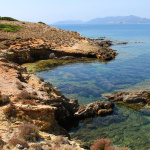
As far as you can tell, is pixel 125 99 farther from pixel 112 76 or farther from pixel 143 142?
pixel 112 76

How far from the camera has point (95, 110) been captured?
16281 mm

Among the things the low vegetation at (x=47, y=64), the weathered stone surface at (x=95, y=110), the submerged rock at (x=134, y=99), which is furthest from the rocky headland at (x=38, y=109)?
the low vegetation at (x=47, y=64)

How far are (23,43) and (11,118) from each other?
3130cm

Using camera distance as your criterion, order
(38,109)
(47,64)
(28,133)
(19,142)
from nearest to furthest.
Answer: (19,142) → (28,133) → (38,109) → (47,64)

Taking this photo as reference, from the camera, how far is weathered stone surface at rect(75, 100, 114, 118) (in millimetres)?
15664

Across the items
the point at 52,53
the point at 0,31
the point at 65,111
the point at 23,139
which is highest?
the point at 0,31

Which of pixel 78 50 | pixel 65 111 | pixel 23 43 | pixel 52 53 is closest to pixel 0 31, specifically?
pixel 23 43

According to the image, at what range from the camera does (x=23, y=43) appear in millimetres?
39188

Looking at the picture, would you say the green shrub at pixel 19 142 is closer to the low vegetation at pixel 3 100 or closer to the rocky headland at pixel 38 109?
the rocky headland at pixel 38 109

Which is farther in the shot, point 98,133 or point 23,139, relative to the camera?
point 98,133

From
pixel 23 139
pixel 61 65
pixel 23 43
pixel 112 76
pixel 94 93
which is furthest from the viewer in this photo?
pixel 23 43

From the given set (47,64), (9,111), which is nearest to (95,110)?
(9,111)

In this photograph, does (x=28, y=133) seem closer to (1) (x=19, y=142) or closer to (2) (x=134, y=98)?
(1) (x=19, y=142)

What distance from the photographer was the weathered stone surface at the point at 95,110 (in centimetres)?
1566
